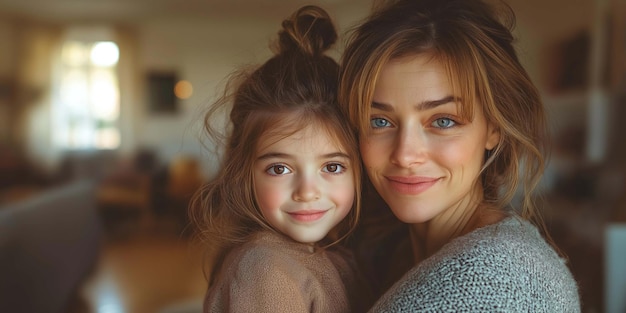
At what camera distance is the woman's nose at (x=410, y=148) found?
3.16ft

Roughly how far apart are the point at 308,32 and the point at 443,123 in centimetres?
31

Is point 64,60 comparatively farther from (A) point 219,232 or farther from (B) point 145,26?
(A) point 219,232

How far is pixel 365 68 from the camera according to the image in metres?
0.99

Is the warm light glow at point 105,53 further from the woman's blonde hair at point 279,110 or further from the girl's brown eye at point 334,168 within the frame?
the girl's brown eye at point 334,168

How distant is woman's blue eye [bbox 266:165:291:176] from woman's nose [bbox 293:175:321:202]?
0.03 m

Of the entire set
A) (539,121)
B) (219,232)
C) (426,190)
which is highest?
(539,121)

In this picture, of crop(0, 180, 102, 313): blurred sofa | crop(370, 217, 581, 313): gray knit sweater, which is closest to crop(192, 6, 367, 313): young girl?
crop(370, 217, 581, 313): gray knit sweater

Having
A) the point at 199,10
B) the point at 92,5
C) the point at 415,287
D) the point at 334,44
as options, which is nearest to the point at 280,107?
the point at 334,44

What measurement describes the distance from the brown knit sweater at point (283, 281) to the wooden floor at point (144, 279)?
2123mm

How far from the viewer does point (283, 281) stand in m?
0.90

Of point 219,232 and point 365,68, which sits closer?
point 365,68

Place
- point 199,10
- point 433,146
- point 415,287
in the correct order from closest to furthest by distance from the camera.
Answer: point 415,287 < point 433,146 < point 199,10

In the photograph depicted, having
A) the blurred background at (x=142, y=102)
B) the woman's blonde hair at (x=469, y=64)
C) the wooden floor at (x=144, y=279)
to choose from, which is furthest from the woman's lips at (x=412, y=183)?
the blurred background at (x=142, y=102)

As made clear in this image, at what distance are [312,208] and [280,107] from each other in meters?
0.20
